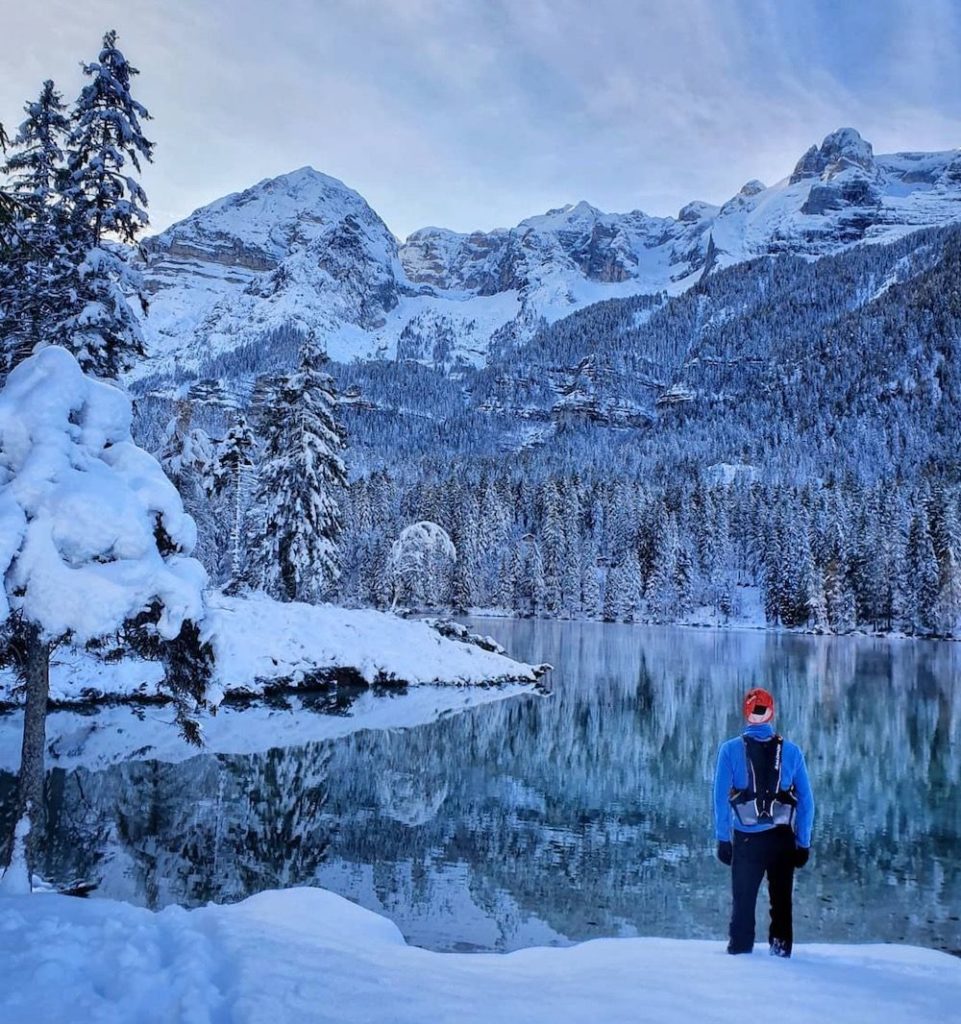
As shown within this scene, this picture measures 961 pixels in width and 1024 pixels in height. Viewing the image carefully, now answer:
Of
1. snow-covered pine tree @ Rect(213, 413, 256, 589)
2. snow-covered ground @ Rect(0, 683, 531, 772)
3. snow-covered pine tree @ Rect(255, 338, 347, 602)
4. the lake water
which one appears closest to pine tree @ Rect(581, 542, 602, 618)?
snow-covered pine tree @ Rect(213, 413, 256, 589)

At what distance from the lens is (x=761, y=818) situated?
6223 millimetres

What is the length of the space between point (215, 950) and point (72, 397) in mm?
5465

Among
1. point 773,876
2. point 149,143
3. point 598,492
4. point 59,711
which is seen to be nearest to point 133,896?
point 773,876

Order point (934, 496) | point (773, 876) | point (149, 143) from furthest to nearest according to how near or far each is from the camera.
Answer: point (934, 496) → point (149, 143) → point (773, 876)

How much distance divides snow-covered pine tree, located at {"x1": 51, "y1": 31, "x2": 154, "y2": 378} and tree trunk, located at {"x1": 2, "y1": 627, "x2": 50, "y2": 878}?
10697mm

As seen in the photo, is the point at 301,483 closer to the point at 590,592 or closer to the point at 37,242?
the point at 37,242

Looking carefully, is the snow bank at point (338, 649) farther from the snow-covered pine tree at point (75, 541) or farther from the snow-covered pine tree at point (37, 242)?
the snow-covered pine tree at point (75, 541)

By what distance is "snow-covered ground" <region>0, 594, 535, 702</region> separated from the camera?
2198 cm

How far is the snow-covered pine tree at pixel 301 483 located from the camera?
33.8m

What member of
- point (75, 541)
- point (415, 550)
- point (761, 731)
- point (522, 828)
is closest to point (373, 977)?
point (761, 731)

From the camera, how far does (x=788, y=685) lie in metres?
34.4

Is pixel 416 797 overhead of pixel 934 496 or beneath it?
beneath

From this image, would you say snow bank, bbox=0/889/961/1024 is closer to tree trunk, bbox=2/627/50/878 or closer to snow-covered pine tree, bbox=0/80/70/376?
tree trunk, bbox=2/627/50/878

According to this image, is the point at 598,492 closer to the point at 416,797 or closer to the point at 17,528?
the point at 416,797
